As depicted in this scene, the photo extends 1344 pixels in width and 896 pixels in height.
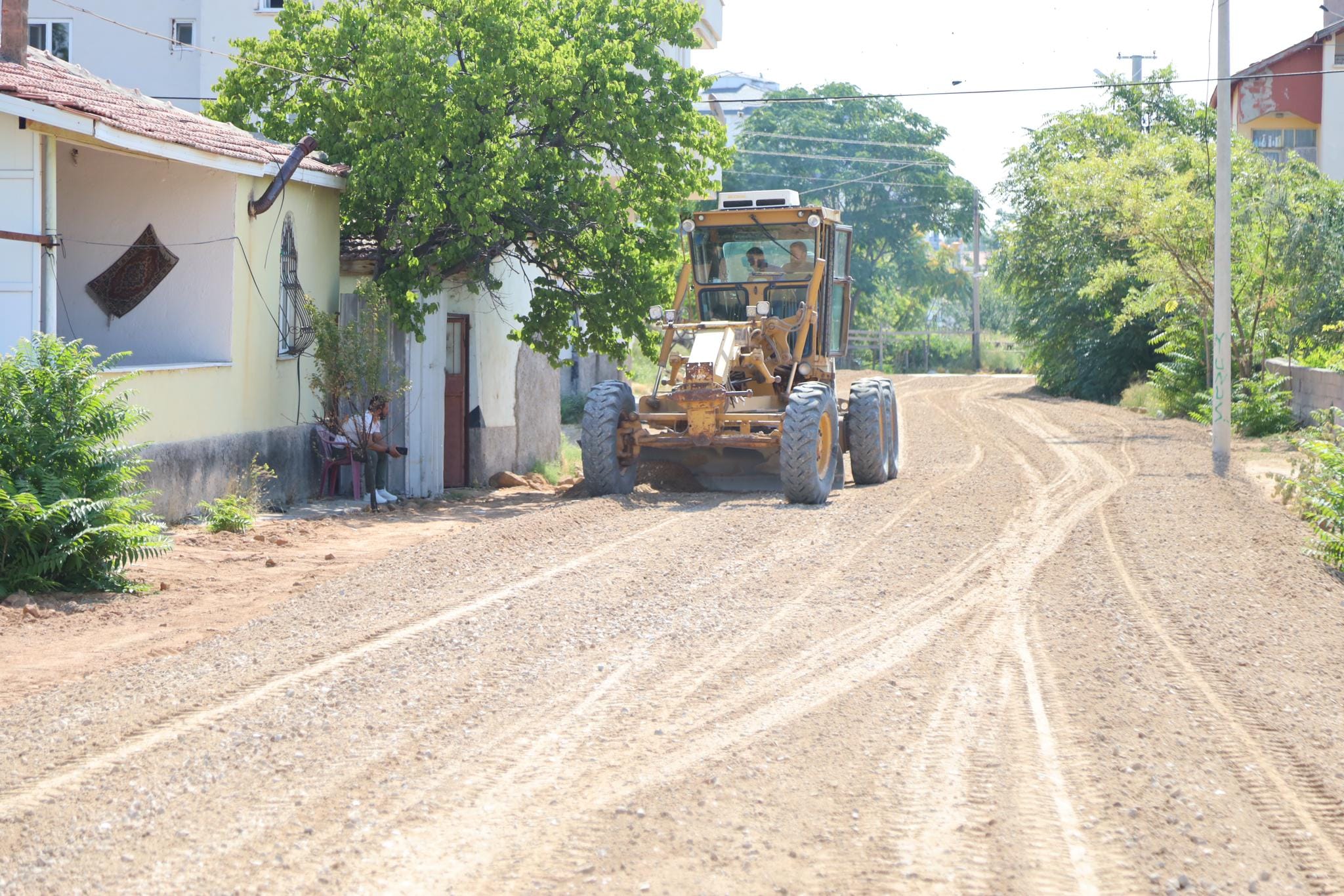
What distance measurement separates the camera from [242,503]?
1338cm

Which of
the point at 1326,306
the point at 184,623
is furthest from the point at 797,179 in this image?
the point at 184,623

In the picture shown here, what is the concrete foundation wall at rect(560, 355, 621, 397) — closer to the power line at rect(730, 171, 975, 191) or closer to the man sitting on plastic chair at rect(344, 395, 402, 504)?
the man sitting on plastic chair at rect(344, 395, 402, 504)

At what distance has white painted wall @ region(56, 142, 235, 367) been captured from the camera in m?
13.9

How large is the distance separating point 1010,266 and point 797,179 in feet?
89.3

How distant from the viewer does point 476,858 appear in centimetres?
466

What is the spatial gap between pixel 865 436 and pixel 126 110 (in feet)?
27.3

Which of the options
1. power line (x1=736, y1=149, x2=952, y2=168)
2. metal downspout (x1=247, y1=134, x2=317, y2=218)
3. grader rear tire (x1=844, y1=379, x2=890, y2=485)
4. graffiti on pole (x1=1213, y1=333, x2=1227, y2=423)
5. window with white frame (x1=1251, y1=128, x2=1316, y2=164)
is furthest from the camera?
power line (x1=736, y1=149, x2=952, y2=168)

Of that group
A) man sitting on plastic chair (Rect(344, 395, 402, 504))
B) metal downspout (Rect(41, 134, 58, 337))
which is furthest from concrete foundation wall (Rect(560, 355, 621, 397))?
metal downspout (Rect(41, 134, 58, 337))

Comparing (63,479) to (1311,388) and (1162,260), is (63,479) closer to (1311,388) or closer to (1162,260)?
(1311,388)

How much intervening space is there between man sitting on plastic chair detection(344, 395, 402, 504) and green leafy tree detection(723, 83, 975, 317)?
48.5m

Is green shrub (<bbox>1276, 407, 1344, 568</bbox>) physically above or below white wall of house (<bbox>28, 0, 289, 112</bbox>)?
below

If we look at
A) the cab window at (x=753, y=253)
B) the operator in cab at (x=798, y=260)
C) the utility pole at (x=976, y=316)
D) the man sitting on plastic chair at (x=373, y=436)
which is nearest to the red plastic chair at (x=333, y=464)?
the man sitting on plastic chair at (x=373, y=436)

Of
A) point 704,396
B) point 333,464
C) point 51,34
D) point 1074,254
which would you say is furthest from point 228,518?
point 1074,254

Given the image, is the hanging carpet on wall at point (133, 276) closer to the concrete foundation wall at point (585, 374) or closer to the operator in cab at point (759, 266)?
the operator in cab at point (759, 266)
